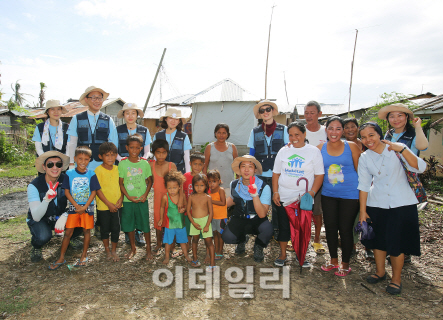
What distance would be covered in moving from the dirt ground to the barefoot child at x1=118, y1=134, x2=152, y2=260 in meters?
0.42

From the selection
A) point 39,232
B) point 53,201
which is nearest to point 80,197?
point 53,201

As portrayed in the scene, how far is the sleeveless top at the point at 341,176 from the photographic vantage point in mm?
3248

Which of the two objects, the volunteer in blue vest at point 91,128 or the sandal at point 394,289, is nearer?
the sandal at point 394,289

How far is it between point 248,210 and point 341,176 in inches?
48.0

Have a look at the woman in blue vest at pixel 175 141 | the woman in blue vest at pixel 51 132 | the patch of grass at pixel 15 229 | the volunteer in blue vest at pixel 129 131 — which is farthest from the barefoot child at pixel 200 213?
the patch of grass at pixel 15 229

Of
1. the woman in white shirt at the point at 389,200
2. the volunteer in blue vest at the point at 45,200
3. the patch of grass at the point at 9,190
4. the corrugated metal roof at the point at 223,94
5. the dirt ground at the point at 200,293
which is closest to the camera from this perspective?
the dirt ground at the point at 200,293

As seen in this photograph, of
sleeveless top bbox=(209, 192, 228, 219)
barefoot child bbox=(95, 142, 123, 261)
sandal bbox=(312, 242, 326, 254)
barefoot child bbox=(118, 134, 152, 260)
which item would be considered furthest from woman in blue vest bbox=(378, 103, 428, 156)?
barefoot child bbox=(95, 142, 123, 261)

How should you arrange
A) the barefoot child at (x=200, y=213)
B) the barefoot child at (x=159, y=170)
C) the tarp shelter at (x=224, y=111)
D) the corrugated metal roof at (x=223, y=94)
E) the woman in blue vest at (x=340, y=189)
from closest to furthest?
the woman in blue vest at (x=340, y=189), the barefoot child at (x=200, y=213), the barefoot child at (x=159, y=170), the tarp shelter at (x=224, y=111), the corrugated metal roof at (x=223, y=94)

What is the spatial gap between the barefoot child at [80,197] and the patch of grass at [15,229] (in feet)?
4.76

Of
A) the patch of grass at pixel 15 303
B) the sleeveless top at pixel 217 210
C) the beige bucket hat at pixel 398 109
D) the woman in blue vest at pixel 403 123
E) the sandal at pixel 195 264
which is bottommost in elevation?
the patch of grass at pixel 15 303

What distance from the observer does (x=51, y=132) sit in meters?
4.32

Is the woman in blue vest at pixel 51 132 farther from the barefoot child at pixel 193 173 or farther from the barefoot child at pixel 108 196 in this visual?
the barefoot child at pixel 193 173

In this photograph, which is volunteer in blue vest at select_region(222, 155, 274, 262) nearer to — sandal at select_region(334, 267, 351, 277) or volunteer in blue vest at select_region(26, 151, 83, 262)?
sandal at select_region(334, 267, 351, 277)

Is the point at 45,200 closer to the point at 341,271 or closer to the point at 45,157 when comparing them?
the point at 45,157
